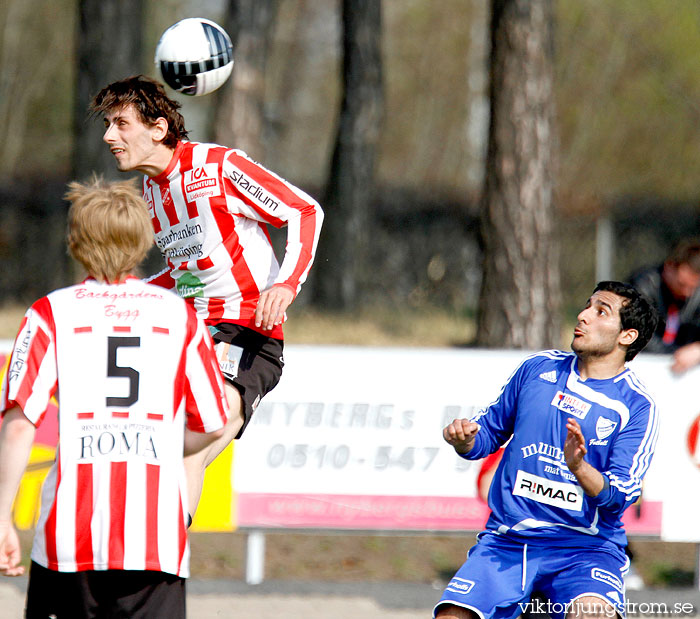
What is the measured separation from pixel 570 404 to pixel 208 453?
1.36 meters

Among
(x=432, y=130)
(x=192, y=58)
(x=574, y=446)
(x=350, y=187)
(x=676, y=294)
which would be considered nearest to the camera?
(x=574, y=446)

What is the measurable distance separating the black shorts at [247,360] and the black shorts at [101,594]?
1.17m

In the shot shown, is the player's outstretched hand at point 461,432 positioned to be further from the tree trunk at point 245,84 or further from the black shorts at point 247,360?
the tree trunk at point 245,84

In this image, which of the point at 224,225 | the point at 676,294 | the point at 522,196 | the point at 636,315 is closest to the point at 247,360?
the point at 224,225

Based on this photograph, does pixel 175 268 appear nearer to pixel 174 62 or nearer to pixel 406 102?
pixel 174 62

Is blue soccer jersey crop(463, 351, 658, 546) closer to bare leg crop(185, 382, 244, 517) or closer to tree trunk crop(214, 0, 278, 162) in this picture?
bare leg crop(185, 382, 244, 517)

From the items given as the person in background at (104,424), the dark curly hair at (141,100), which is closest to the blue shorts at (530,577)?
the person in background at (104,424)

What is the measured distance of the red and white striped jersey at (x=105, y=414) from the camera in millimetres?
2660

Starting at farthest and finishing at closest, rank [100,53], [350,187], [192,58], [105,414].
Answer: [350,187], [100,53], [192,58], [105,414]

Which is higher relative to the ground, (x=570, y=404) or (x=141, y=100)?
(x=141, y=100)

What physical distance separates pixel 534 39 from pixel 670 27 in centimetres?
1958

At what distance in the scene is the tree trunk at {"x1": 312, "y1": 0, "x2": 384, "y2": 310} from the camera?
1416 centimetres

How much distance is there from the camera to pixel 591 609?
11.2 ft

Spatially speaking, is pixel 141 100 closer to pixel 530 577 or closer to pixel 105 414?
pixel 105 414
